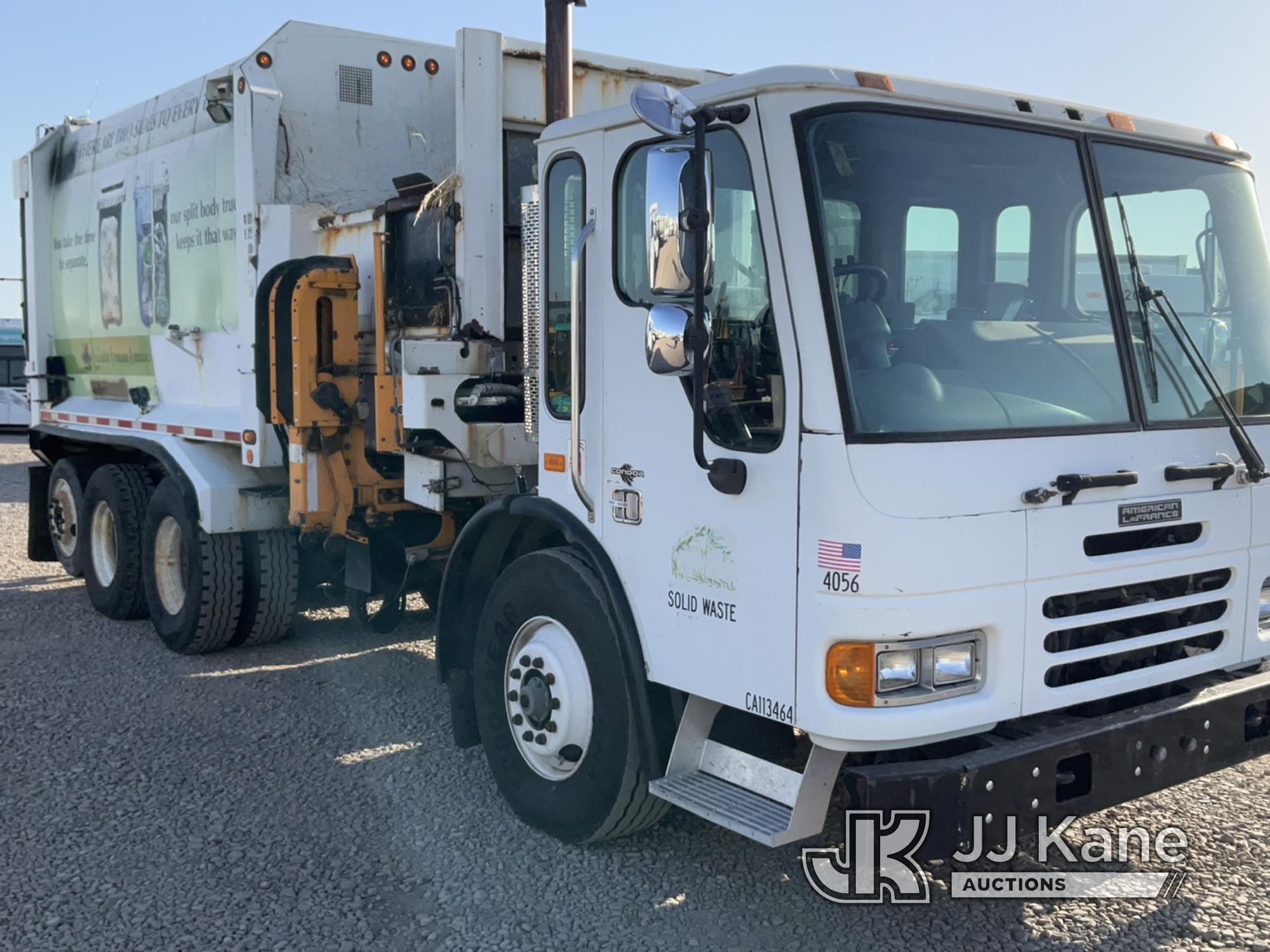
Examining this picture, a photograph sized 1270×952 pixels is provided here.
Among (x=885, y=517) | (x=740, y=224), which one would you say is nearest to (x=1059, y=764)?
(x=885, y=517)

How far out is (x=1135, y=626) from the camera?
365cm

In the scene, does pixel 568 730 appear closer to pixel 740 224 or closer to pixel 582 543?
pixel 582 543

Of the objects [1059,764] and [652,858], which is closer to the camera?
[1059,764]

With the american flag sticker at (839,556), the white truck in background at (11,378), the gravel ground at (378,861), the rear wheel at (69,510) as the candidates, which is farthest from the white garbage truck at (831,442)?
the white truck in background at (11,378)

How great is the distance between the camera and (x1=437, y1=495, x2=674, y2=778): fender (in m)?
3.87

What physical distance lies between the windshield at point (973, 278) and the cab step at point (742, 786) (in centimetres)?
103

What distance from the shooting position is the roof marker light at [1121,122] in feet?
12.5

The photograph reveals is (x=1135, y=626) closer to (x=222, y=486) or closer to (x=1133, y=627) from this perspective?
(x=1133, y=627)

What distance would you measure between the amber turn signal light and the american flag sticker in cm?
20

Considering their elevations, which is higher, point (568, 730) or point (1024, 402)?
point (1024, 402)

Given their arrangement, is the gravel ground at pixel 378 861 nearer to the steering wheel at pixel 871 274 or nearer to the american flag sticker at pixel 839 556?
the american flag sticker at pixel 839 556

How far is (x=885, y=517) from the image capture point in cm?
318

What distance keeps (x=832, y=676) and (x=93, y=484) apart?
6480 millimetres

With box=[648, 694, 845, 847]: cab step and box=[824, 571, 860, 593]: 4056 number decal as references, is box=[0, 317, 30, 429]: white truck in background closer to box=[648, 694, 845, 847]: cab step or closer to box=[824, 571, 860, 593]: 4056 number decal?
box=[648, 694, 845, 847]: cab step
